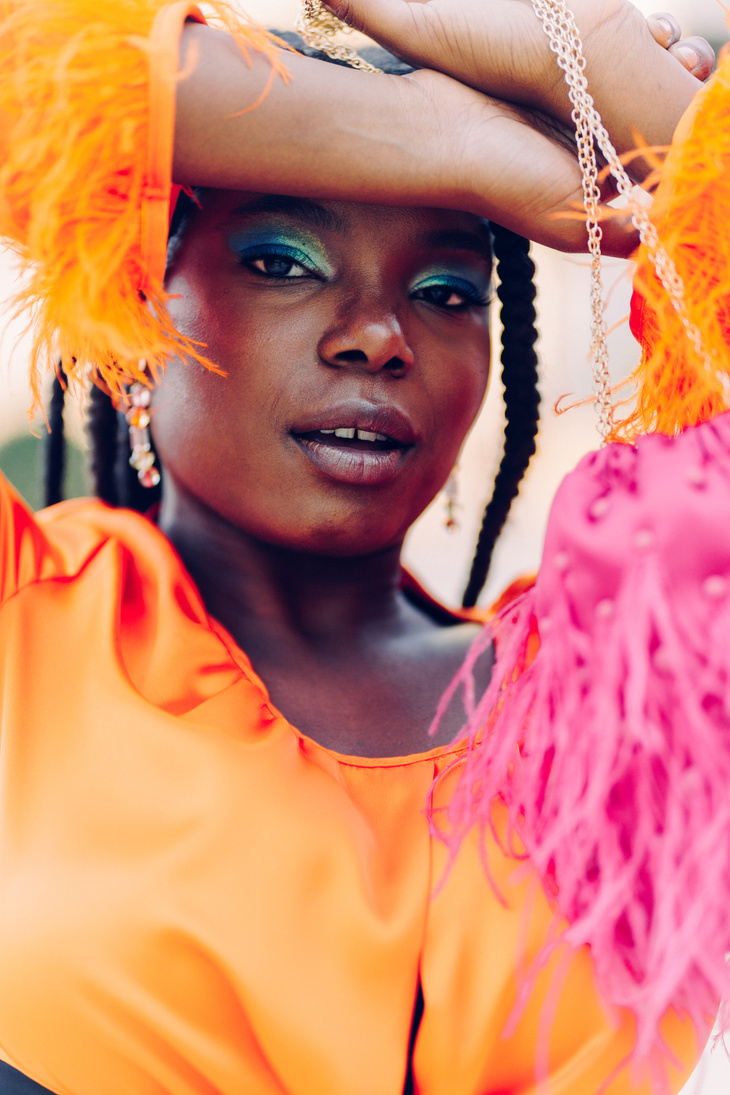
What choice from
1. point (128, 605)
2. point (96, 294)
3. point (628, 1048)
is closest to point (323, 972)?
point (628, 1048)

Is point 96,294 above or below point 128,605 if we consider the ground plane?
above

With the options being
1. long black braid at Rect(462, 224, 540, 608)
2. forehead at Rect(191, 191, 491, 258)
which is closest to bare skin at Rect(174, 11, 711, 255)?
forehead at Rect(191, 191, 491, 258)

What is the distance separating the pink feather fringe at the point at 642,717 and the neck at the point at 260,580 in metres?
0.44

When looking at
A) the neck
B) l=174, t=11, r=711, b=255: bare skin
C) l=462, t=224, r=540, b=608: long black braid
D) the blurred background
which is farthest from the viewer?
l=462, t=224, r=540, b=608: long black braid

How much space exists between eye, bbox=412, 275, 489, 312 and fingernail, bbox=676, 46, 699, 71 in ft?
1.01

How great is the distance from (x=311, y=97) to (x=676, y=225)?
1.08 ft

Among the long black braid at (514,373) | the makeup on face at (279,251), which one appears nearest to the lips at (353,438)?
the makeup on face at (279,251)

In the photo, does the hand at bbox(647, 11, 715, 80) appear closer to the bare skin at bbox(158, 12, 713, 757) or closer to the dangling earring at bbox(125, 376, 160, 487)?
the bare skin at bbox(158, 12, 713, 757)

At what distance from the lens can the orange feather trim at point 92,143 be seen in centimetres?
70

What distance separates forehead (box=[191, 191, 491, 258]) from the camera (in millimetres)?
931

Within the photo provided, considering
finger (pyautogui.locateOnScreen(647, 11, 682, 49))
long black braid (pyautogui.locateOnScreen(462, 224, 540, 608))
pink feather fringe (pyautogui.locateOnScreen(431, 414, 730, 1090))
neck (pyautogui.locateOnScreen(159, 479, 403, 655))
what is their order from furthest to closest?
1. long black braid (pyautogui.locateOnScreen(462, 224, 540, 608))
2. neck (pyautogui.locateOnScreen(159, 479, 403, 655))
3. finger (pyautogui.locateOnScreen(647, 11, 682, 49))
4. pink feather fringe (pyautogui.locateOnScreen(431, 414, 730, 1090))

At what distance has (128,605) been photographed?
3.19 ft

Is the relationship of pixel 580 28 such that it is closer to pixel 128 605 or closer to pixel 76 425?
pixel 128 605

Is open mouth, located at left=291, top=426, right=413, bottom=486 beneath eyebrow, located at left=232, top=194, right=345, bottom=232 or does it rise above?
beneath
